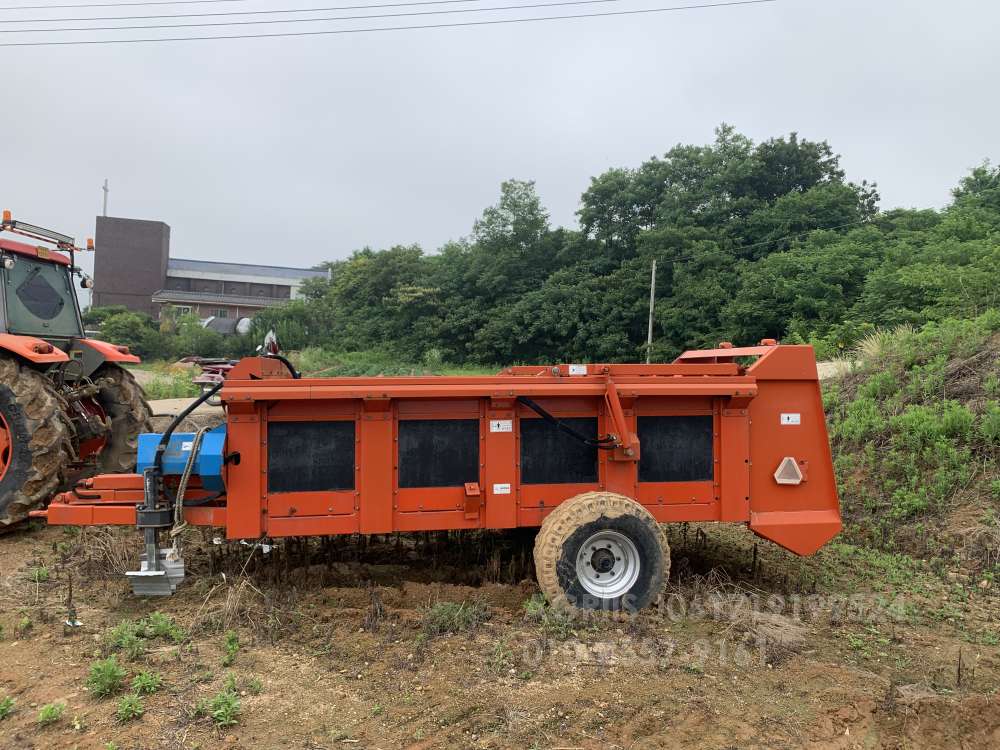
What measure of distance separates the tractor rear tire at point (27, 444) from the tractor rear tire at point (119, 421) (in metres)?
1.15

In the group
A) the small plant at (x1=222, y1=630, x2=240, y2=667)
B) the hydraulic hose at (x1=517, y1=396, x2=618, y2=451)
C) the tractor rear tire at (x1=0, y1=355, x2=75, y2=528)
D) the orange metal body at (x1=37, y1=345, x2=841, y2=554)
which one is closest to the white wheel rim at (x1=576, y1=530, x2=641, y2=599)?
the orange metal body at (x1=37, y1=345, x2=841, y2=554)

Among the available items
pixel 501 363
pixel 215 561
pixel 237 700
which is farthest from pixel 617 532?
pixel 501 363

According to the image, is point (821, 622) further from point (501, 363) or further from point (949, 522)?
point (501, 363)

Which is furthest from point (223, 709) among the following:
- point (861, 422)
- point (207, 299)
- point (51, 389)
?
point (207, 299)

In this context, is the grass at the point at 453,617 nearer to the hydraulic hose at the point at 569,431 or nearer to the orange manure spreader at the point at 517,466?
the orange manure spreader at the point at 517,466

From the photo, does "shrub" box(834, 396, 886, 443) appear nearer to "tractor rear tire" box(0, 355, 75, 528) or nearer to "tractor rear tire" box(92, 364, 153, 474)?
"tractor rear tire" box(92, 364, 153, 474)

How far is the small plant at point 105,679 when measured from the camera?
3.24 m

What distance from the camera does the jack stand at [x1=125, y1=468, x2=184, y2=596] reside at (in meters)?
4.21

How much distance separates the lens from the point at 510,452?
14.8ft

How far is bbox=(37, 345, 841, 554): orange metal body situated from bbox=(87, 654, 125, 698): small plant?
3.50 feet

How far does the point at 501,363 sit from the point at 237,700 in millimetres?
29673

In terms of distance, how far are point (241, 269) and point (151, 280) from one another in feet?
30.9

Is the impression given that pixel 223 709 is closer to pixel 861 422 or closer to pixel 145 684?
pixel 145 684

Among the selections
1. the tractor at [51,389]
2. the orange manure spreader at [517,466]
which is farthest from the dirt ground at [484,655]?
the tractor at [51,389]
